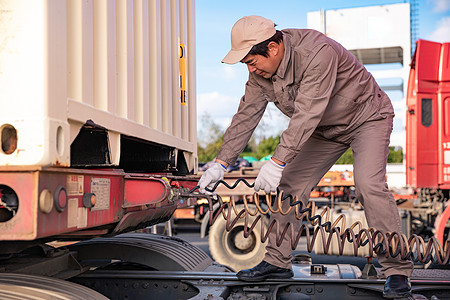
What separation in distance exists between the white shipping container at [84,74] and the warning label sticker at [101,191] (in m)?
0.22

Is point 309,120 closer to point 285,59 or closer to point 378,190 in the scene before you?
point 285,59

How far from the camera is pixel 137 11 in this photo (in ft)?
9.70

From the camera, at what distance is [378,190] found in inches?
120

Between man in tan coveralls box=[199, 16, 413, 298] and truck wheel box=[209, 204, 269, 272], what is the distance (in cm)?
373

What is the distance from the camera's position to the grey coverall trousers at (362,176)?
10.0ft

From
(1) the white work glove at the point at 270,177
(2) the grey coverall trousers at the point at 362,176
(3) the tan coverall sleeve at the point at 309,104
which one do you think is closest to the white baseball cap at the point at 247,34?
(3) the tan coverall sleeve at the point at 309,104

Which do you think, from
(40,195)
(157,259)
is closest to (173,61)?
(157,259)

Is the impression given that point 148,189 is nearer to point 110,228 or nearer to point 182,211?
point 110,228

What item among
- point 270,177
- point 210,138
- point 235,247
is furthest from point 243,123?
point 210,138

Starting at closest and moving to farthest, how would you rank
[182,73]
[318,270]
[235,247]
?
[318,270], [182,73], [235,247]

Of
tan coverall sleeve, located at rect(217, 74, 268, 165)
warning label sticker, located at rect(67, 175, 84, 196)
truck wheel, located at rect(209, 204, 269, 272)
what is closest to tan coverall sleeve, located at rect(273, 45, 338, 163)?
tan coverall sleeve, located at rect(217, 74, 268, 165)

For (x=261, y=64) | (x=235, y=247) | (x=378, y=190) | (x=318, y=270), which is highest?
(x=261, y=64)

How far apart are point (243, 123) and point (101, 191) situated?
155 cm

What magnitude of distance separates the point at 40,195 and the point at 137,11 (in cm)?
168
